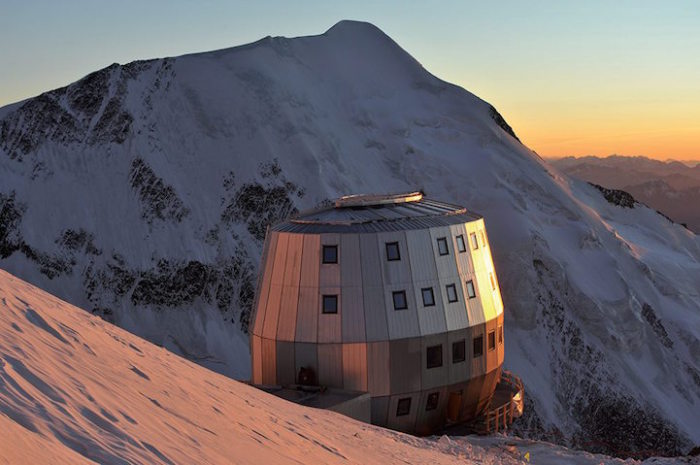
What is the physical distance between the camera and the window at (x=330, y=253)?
30203mm

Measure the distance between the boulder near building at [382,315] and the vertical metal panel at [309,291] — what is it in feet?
0.12

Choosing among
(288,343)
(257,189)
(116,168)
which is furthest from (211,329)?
(288,343)

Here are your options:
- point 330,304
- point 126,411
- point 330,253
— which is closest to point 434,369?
point 330,304

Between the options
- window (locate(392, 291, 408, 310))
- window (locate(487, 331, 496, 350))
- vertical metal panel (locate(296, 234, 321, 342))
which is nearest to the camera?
window (locate(392, 291, 408, 310))

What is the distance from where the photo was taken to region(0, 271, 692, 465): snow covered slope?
9.26 m

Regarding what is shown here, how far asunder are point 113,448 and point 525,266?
2427 inches

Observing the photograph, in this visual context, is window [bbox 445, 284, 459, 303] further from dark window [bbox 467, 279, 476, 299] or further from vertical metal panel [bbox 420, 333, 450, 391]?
vertical metal panel [bbox 420, 333, 450, 391]

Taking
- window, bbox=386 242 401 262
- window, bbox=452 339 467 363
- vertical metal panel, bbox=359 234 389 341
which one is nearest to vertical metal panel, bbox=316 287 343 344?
vertical metal panel, bbox=359 234 389 341

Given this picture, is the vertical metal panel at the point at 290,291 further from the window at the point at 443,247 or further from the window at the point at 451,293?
the window at the point at 451,293

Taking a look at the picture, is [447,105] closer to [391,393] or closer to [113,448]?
[391,393]

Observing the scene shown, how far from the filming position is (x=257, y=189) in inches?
2731

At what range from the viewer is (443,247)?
3112 cm

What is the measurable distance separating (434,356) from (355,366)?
2.90 meters

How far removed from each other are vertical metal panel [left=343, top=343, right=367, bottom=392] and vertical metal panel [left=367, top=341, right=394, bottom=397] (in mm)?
173
